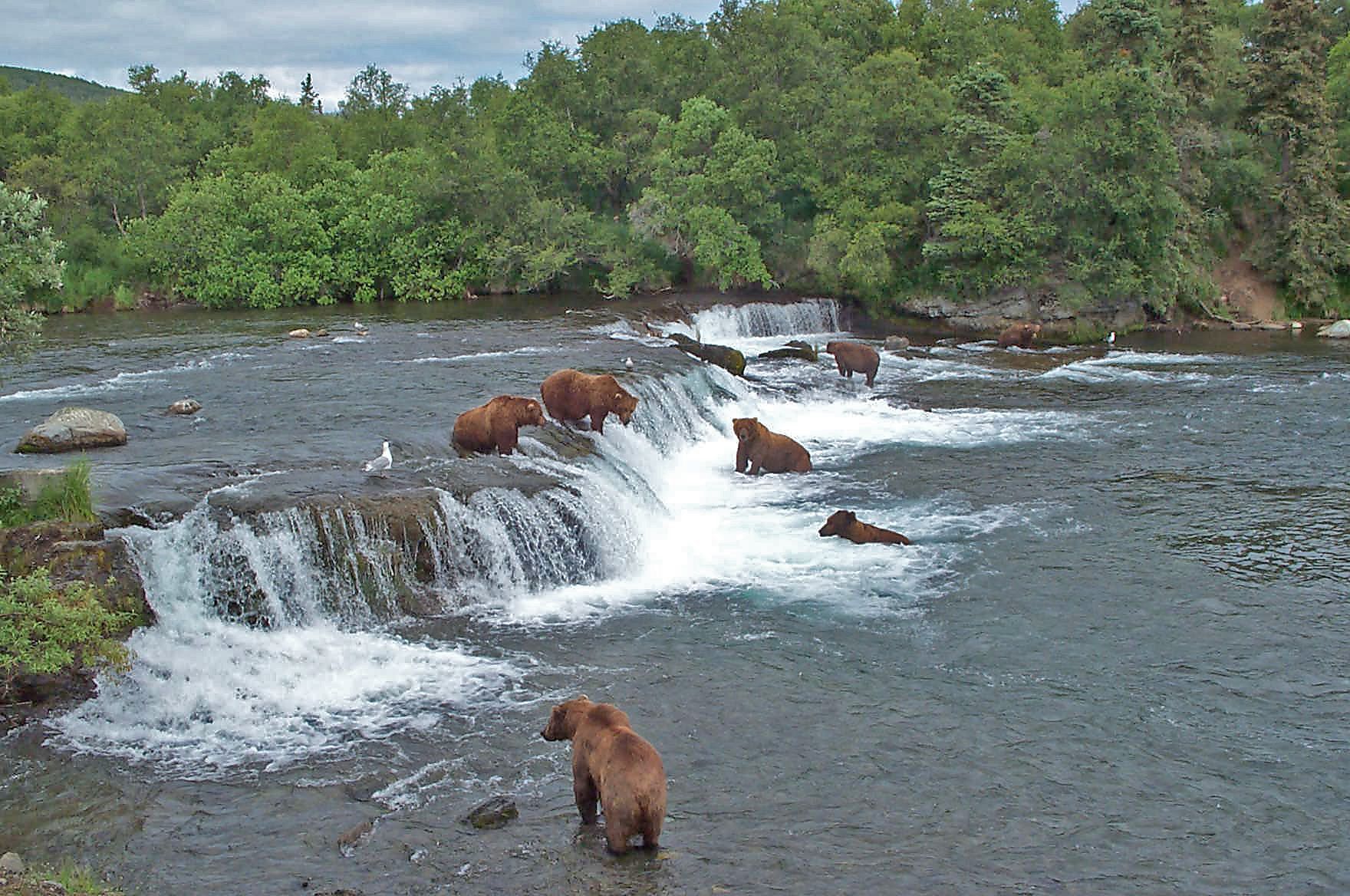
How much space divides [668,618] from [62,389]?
47.3 feet

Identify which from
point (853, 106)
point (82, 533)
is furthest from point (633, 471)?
point (853, 106)

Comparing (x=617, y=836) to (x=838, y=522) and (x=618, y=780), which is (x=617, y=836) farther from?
(x=838, y=522)

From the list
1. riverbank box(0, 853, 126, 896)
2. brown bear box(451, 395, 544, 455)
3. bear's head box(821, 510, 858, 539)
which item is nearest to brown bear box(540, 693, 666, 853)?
riverbank box(0, 853, 126, 896)

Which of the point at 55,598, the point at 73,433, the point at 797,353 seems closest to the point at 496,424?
the point at 73,433

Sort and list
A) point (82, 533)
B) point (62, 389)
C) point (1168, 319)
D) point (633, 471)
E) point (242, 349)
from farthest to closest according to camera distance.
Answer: point (1168, 319)
point (242, 349)
point (62, 389)
point (633, 471)
point (82, 533)

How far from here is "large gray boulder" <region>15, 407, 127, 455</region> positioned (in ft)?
51.8

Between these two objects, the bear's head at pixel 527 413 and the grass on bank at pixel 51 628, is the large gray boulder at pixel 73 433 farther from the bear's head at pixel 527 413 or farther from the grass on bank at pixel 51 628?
the bear's head at pixel 527 413

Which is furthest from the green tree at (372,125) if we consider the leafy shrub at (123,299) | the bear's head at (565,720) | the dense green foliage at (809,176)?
the bear's head at (565,720)

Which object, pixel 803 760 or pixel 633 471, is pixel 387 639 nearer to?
pixel 803 760

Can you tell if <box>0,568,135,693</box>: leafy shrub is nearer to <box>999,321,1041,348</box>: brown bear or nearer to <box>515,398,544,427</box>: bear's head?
<box>515,398,544,427</box>: bear's head

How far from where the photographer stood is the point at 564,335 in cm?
2872

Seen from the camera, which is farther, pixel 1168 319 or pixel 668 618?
pixel 1168 319

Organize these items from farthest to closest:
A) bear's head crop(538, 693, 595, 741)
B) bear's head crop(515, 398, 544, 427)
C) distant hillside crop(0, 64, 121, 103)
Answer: distant hillside crop(0, 64, 121, 103), bear's head crop(515, 398, 544, 427), bear's head crop(538, 693, 595, 741)

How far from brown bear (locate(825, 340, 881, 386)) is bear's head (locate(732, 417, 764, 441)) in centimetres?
739
